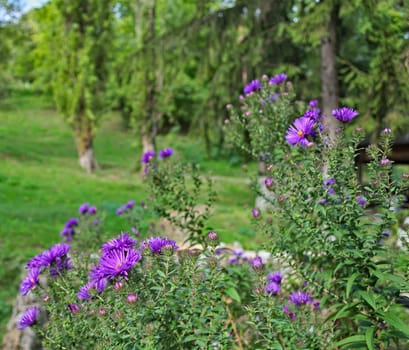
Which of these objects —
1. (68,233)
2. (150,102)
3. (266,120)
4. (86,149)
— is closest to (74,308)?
(266,120)

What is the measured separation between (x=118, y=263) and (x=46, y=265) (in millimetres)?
724

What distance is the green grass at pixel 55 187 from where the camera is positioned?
7.20 metres

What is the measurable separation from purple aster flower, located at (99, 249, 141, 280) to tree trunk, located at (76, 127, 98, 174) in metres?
15.3

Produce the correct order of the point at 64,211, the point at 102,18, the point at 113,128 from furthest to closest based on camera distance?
the point at 113,128 < the point at 102,18 < the point at 64,211

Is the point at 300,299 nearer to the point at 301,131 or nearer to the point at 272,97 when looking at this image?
the point at 301,131

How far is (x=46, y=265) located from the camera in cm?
221

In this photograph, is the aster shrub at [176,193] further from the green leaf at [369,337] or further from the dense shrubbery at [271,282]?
the green leaf at [369,337]

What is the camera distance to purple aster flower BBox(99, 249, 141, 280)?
1.61m

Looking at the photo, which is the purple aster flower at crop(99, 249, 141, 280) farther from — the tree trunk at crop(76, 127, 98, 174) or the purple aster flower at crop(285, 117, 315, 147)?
the tree trunk at crop(76, 127, 98, 174)

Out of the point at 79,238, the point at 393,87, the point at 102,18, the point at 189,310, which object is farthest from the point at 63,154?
the point at 189,310

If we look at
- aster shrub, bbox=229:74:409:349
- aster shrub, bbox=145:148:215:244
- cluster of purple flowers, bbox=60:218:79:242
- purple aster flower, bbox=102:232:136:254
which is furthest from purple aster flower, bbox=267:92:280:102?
cluster of purple flowers, bbox=60:218:79:242

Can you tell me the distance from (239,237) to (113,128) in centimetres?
1944

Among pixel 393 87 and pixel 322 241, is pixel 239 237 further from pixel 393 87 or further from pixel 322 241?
pixel 322 241

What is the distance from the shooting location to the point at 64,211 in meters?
9.62
